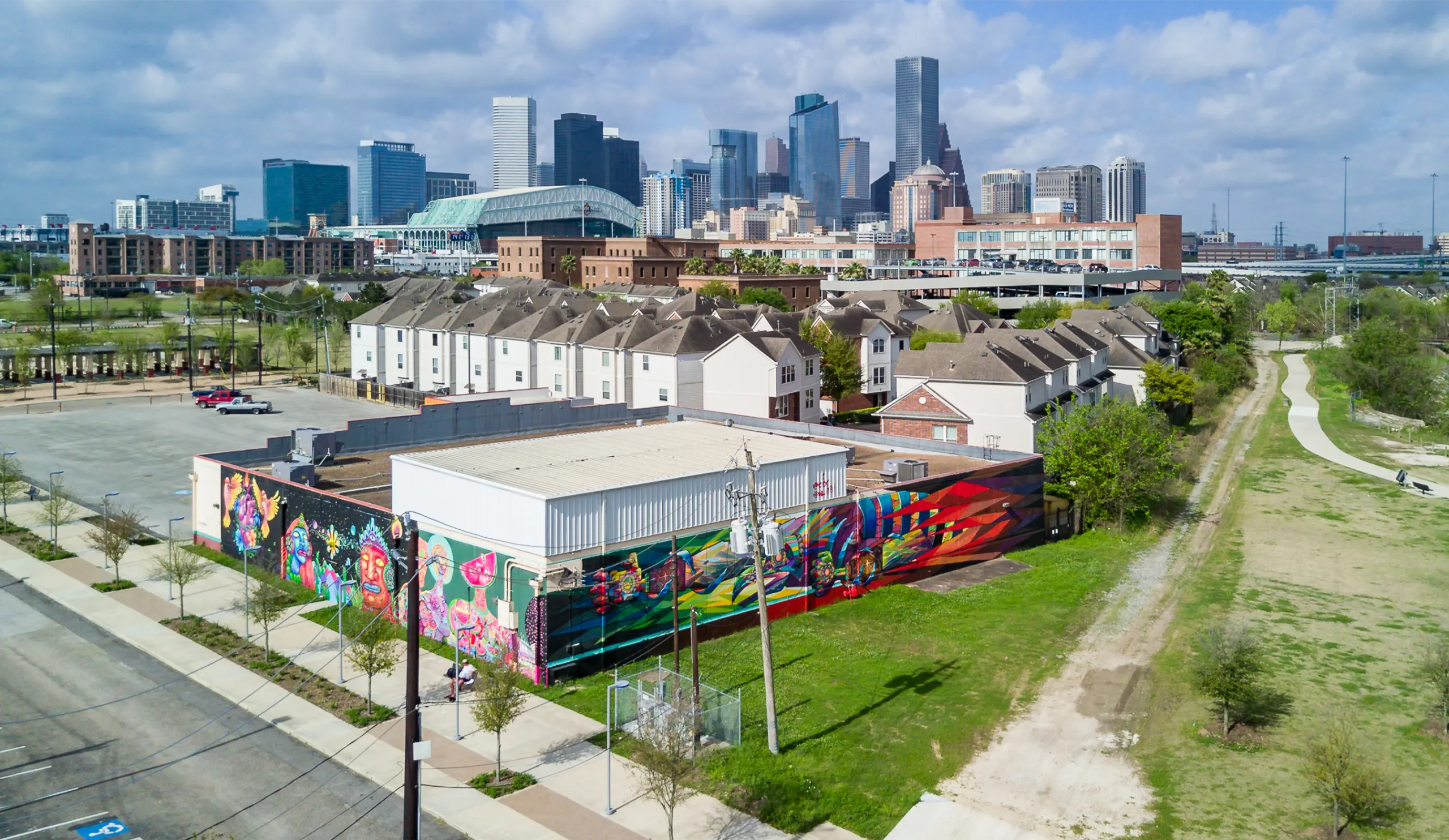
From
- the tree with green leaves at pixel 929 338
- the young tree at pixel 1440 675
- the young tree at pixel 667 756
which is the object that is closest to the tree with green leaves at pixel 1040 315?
the tree with green leaves at pixel 929 338

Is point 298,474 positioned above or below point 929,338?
below

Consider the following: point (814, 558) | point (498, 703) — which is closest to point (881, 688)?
point (814, 558)

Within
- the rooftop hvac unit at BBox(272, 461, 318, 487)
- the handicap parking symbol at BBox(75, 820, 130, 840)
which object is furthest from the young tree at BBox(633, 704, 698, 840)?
the rooftop hvac unit at BBox(272, 461, 318, 487)

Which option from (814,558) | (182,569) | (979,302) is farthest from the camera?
(979,302)

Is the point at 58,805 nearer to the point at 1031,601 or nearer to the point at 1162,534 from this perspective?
the point at 1031,601

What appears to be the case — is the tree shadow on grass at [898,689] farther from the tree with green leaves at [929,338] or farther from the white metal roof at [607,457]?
the tree with green leaves at [929,338]

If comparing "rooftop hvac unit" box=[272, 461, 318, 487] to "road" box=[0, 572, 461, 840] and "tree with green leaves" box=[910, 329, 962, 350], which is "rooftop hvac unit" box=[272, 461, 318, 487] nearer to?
"road" box=[0, 572, 461, 840]

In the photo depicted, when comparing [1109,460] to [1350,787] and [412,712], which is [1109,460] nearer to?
[1350,787]
